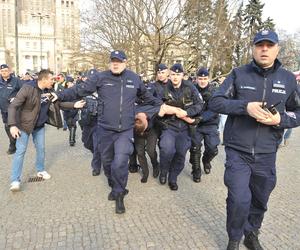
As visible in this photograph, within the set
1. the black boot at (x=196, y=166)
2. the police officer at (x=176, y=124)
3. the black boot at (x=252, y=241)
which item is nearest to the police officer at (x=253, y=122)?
the black boot at (x=252, y=241)

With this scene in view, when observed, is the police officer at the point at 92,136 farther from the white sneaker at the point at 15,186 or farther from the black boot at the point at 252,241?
the black boot at the point at 252,241

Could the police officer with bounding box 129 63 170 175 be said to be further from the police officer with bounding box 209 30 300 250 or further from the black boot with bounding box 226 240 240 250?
the black boot with bounding box 226 240 240 250

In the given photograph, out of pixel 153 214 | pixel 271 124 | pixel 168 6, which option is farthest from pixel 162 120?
pixel 168 6

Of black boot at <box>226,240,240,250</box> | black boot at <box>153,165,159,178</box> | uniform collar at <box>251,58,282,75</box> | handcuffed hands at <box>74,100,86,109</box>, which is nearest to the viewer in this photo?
uniform collar at <box>251,58,282,75</box>

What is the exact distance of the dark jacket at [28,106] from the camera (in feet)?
17.9

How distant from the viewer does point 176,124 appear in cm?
559

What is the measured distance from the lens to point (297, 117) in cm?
329

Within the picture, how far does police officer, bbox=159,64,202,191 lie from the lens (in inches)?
218

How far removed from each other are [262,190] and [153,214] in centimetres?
160

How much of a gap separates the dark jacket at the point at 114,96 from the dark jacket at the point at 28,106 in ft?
2.78

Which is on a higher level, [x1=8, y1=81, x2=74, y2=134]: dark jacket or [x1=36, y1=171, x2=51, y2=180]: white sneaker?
[x1=8, y1=81, x2=74, y2=134]: dark jacket

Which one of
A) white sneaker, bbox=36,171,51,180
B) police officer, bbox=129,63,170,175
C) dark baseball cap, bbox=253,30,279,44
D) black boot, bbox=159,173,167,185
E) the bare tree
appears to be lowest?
white sneaker, bbox=36,171,51,180

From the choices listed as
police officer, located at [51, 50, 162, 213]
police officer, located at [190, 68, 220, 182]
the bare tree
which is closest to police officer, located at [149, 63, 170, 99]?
police officer, located at [190, 68, 220, 182]

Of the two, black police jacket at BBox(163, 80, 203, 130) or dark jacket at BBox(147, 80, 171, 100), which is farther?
dark jacket at BBox(147, 80, 171, 100)
